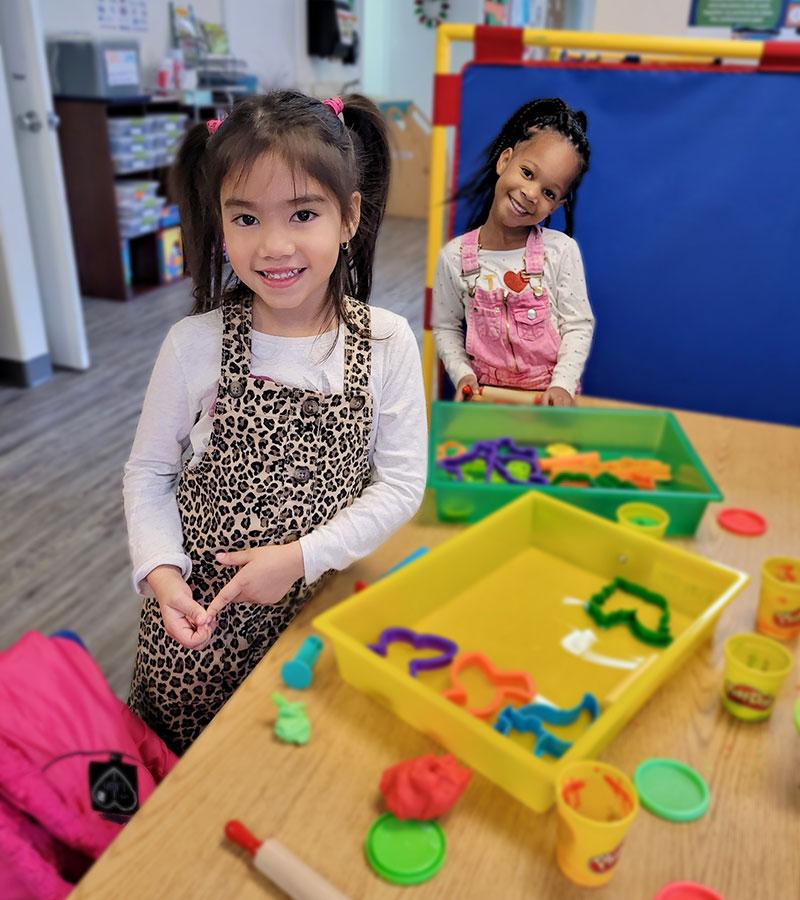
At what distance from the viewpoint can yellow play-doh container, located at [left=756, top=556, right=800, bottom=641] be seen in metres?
0.79

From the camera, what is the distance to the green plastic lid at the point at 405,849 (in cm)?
56

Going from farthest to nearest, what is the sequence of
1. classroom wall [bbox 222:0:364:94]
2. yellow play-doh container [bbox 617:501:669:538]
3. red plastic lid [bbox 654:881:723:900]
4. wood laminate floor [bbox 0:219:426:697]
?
classroom wall [bbox 222:0:364:94]
wood laminate floor [bbox 0:219:426:697]
yellow play-doh container [bbox 617:501:669:538]
red plastic lid [bbox 654:881:723:900]

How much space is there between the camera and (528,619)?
2.73 feet

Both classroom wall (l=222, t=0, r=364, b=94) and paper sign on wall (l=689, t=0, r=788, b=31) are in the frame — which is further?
classroom wall (l=222, t=0, r=364, b=94)

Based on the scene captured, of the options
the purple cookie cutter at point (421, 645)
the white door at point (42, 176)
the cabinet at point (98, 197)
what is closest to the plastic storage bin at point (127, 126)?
the cabinet at point (98, 197)

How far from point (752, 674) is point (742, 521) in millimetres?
379

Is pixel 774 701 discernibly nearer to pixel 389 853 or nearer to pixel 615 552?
pixel 615 552

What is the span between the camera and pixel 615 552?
0.89m

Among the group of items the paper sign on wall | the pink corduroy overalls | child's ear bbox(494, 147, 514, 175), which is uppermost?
the paper sign on wall

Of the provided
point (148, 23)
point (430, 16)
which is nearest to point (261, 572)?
point (148, 23)

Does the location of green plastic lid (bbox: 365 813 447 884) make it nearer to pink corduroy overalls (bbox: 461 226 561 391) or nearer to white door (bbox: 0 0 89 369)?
pink corduroy overalls (bbox: 461 226 561 391)

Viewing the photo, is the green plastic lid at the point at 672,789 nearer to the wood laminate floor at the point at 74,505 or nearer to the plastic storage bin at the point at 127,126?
the wood laminate floor at the point at 74,505

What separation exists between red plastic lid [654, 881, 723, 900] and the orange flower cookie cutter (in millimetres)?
195

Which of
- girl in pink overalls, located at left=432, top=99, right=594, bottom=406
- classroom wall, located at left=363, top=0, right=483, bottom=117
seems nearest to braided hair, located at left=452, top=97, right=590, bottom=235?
girl in pink overalls, located at left=432, top=99, right=594, bottom=406
